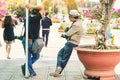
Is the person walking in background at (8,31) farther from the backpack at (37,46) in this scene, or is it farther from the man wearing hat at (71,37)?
the backpack at (37,46)

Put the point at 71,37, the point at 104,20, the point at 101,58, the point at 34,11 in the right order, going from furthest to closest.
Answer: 1. the point at 104,20
2. the point at 71,37
3. the point at 34,11
4. the point at 101,58

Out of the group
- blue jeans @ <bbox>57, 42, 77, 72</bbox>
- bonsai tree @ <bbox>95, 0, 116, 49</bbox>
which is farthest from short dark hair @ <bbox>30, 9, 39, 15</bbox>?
bonsai tree @ <bbox>95, 0, 116, 49</bbox>

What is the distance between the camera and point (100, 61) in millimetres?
10852

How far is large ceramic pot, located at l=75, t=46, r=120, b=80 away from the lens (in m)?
10.8

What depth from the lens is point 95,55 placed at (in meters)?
10.9

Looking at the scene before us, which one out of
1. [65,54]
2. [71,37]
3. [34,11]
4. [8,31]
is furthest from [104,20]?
[8,31]

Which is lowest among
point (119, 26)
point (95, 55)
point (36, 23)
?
point (119, 26)

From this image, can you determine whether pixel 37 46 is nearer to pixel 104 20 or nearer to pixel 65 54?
pixel 65 54

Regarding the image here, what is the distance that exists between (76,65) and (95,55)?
2919 mm

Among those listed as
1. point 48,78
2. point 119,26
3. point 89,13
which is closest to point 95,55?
point 48,78

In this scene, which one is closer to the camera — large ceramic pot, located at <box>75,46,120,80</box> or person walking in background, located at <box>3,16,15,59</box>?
large ceramic pot, located at <box>75,46,120,80</box>

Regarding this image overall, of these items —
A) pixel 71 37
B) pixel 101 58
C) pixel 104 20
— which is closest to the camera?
pixel 101 58

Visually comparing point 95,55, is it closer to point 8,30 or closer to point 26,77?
point 26,77

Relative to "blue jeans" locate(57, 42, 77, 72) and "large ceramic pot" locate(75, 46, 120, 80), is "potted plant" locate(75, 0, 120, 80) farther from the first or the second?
"blue jeans" locate(57, 42, 77, 72)
